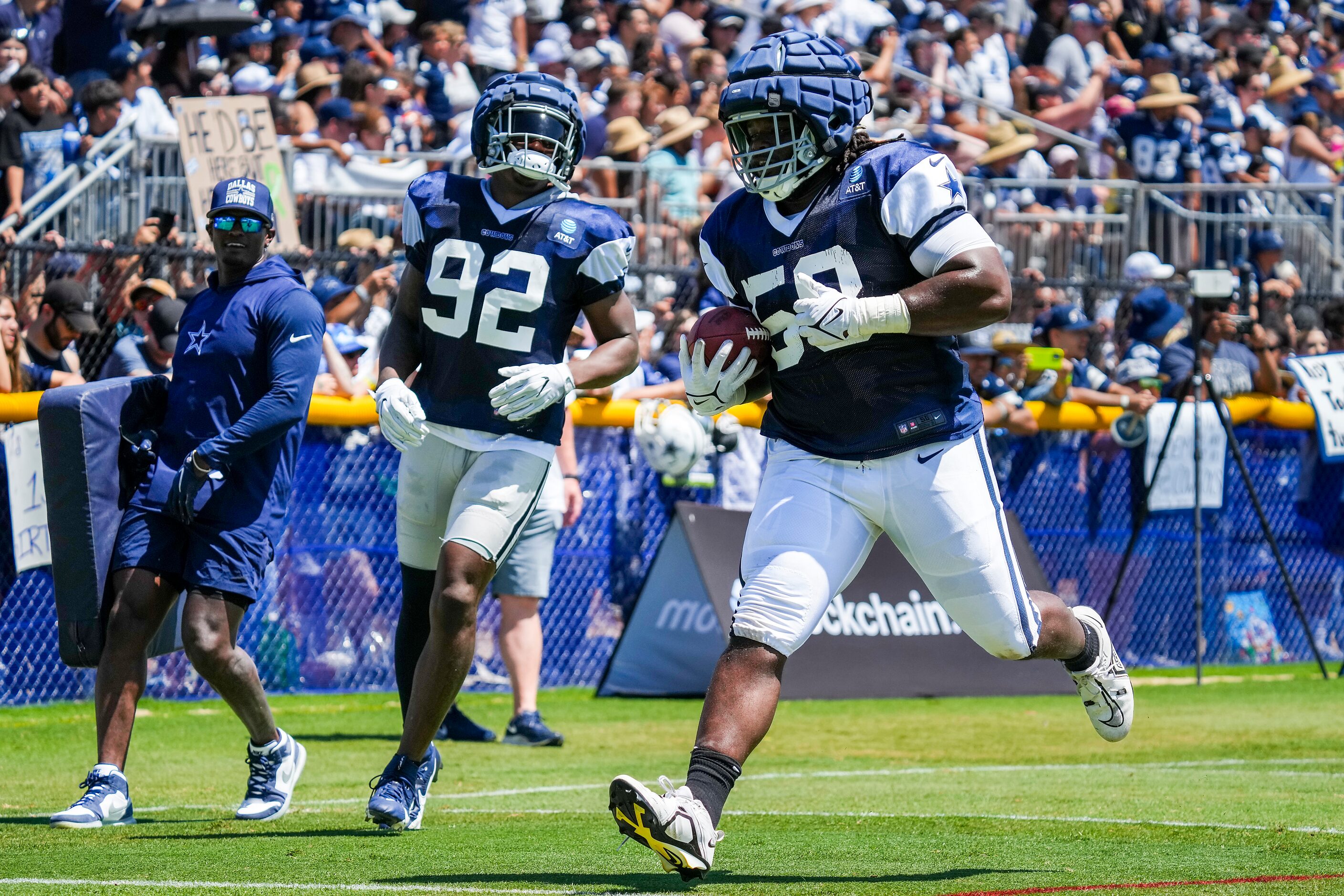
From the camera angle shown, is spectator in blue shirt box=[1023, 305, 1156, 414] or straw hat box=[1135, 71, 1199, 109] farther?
straw hat box=[1135, 71, 1199, 109]

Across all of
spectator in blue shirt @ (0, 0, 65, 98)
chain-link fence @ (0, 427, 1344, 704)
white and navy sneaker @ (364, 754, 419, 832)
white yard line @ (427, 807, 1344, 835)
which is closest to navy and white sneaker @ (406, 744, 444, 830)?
white and navy sneaker @ (364, 754, 419, 832)

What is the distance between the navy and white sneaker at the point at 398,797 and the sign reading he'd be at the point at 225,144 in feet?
19.9

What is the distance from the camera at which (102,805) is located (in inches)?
219

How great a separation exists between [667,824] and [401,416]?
1891 mm

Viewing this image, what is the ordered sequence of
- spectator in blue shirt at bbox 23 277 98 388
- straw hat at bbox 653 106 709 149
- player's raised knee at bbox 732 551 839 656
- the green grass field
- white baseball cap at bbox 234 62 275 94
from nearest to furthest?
player's raised knee at bbox 732 551 839 656, the green grass field, spectator in blue shirt at bbox 23 277 98 388, white baseball cap at bbox 234 62 275 94, straw hat at bbox 653 106 709 149

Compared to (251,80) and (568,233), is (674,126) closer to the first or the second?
(251,80)

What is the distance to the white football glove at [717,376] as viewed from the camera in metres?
4.56

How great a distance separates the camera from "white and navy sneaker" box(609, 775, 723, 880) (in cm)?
386

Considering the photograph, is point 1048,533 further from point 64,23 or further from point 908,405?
point 64,23

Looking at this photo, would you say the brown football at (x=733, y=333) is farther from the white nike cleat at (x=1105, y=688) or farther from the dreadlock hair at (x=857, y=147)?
the white nike cleat at (x=1105, y=688)

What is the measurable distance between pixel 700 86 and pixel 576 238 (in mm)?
10416

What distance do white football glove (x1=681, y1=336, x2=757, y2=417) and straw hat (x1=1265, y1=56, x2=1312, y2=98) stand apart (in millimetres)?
15501

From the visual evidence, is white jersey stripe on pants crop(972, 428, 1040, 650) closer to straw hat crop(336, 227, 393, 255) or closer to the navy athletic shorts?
the navy athletic shorts

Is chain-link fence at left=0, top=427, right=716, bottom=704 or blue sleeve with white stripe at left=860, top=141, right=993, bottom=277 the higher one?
blue sleeve with white stripe at left=860, top=141, right=993, bottom=277
